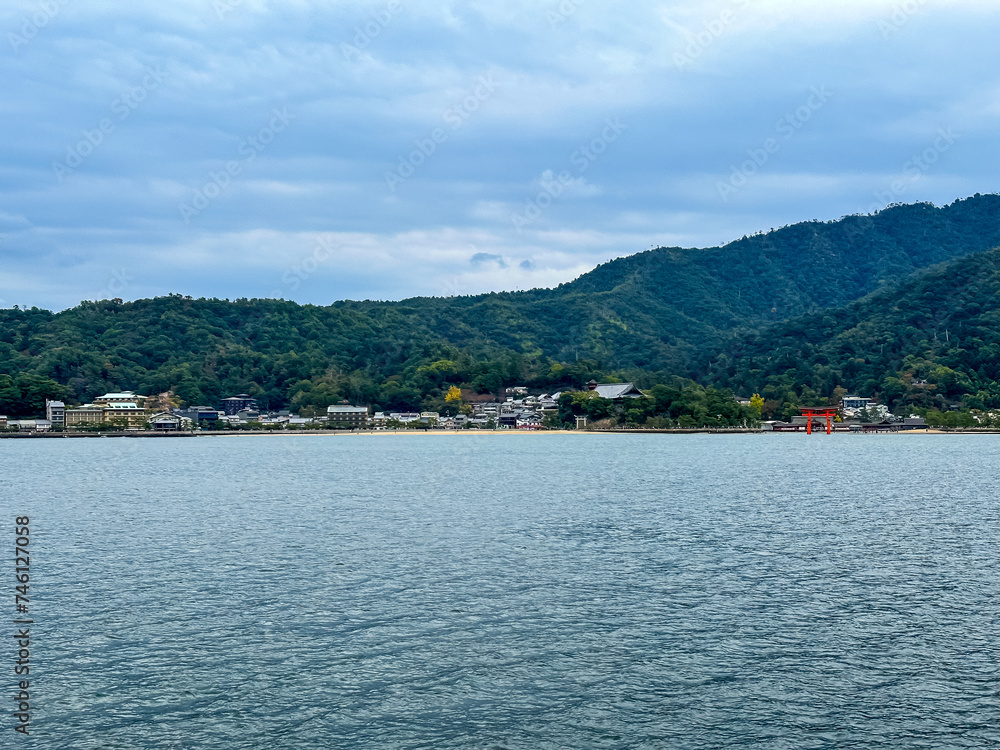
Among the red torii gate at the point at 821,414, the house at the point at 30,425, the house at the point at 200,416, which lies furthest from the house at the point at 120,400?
the red torii gate at the point at 821,414

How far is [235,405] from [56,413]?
33812 millimetres

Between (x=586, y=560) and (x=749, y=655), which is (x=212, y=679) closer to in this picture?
(x=749, y=655)

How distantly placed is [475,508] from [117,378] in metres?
154

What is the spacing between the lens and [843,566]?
25.6 metres

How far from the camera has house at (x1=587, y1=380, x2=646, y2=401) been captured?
15024 cm

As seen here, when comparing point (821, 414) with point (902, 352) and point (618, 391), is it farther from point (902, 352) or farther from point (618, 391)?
point (618, 391)

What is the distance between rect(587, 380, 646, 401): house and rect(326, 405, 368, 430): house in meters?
45.1

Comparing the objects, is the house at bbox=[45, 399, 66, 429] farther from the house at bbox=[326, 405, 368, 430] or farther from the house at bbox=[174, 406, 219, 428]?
the house at bbox=[326, 405, 368, 430]

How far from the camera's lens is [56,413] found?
152 m

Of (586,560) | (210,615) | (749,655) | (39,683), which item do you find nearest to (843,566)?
(586,560)

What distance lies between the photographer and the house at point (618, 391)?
15024 centimetres

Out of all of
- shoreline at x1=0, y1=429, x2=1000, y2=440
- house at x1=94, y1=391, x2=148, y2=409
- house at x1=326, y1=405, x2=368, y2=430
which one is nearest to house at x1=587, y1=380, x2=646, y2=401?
shoreline at x1=0, y1=429, x2=1000, y2=440

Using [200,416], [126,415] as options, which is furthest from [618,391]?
[126,415]

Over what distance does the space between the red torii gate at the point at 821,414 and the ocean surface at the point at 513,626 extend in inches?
4337
